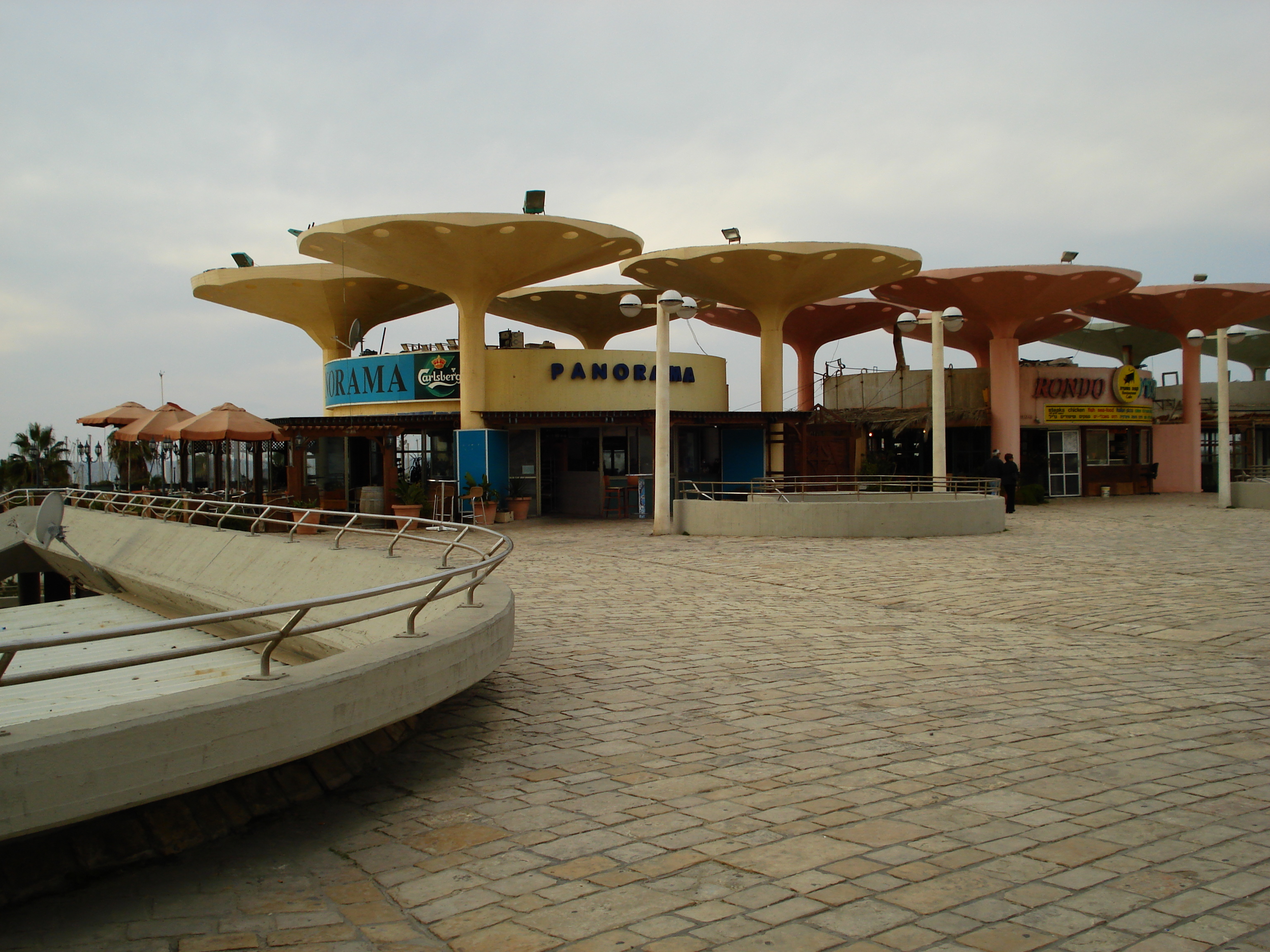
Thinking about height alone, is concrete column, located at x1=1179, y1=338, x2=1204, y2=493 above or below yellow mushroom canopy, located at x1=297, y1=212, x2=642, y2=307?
below

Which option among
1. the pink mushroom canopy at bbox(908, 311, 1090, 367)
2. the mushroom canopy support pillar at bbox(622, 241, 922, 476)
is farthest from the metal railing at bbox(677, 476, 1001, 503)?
the pink mushroom canopy at bbox(908, 311, 1090, 367)

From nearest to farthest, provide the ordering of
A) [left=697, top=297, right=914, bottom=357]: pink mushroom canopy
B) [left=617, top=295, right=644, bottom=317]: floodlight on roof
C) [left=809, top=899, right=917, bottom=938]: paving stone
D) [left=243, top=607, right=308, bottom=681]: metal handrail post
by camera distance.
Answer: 1. [left=809, top=899, right=917, bottom=938]: paving stone
2. [left=243, top=607, right=308, bottom=681]: metal handrail post
3. [left=617, top=295, right=644, bottom=317]: floodlight on roof
4. [left=697, top=297, right=914, bottom=357]: pink mushroom canopy

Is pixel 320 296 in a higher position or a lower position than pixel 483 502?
higher

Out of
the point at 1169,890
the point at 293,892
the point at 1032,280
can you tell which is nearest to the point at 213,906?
the point at 293,892

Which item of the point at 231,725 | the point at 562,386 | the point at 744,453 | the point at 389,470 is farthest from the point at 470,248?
the point at 231,725

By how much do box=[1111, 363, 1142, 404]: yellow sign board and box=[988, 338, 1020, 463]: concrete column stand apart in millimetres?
4357

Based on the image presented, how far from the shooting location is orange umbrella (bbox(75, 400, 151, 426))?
26.6 meters

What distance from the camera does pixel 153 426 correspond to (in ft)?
76.1

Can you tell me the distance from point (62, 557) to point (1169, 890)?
2266 centimetres

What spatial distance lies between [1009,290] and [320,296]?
23.4m

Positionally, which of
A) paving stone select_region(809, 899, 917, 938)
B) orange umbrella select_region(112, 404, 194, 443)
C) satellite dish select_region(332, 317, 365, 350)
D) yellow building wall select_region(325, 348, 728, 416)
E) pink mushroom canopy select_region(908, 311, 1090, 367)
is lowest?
paving stone select_region(809, 899, 917, 938)

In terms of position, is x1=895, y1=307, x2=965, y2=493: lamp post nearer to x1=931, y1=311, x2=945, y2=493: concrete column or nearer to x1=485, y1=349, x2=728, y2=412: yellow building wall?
x1=931, y1=311, x2=945, y2=493: concrete column

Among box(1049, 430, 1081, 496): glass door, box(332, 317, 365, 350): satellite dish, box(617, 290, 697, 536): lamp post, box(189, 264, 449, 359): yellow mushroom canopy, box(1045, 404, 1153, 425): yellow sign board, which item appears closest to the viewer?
box(617, 290, 697, 536): lamp post

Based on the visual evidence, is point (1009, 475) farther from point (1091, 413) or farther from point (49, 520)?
point (49, 520)
